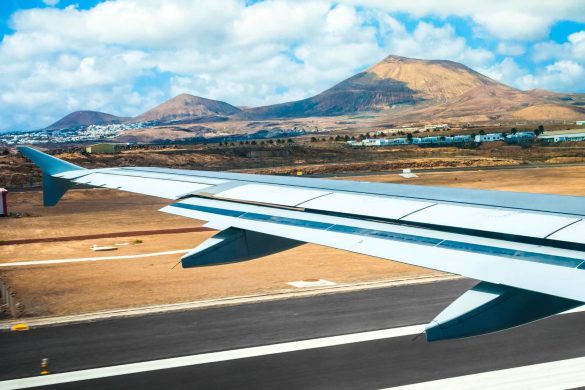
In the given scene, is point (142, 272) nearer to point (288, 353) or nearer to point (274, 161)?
point (288, 353)

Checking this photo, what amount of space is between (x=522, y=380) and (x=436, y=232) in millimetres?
7107

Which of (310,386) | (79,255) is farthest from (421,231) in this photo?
(79,255)

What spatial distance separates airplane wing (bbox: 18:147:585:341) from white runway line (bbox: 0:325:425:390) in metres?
4.43

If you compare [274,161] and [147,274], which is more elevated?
[274,161]

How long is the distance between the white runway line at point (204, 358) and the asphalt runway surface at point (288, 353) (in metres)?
0.25

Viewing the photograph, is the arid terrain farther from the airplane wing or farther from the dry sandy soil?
the airplane wing

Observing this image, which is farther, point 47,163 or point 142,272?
point 142,272

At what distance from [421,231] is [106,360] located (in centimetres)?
1012

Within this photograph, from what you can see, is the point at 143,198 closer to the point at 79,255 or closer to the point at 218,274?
the point at 79,255

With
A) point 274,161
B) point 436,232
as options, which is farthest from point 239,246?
point 274,161

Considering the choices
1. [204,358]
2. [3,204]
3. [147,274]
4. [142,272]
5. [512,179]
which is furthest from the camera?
[512,179]

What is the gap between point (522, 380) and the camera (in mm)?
13336

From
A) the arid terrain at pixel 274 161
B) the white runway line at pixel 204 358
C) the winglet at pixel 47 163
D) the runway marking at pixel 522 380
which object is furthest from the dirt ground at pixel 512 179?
the winglet at pixel 47 163

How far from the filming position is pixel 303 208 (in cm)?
1023
